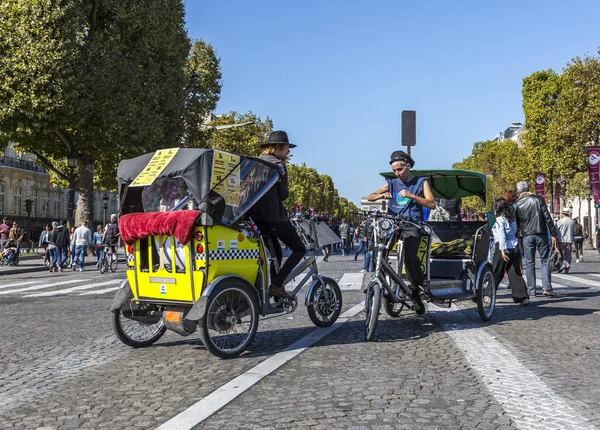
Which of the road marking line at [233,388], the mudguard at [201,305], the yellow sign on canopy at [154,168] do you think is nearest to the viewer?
the road marking line at [233,388]

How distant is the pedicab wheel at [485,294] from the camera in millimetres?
7547

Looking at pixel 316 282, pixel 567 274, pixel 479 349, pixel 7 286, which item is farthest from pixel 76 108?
pixel 479 349

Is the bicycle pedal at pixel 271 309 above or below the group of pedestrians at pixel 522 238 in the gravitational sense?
below

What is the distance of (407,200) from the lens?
7000 mm

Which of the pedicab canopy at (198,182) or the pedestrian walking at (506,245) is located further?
the pedestrian walking at (506,245)

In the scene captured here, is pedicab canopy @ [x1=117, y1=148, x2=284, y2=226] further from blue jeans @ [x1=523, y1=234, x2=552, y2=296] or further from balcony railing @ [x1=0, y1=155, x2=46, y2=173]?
balcony railing @ [x1=0, y1=155, x2=46, y2=173]

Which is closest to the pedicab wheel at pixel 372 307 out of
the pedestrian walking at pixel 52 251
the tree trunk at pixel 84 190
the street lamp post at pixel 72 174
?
the pedestrian walking at pixel 52 251

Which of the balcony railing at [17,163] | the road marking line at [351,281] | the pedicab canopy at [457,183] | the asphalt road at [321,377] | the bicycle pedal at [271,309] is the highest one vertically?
the balcony railing at [17,163]

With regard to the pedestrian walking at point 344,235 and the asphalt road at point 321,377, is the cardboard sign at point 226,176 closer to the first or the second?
the asphalt road at point 321,377

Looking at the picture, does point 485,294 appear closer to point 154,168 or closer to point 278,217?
point 278,217

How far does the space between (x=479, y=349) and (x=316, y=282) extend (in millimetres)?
1761

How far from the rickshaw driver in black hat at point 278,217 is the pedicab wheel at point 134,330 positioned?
113cm

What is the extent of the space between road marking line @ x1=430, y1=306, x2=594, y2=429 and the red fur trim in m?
2.34

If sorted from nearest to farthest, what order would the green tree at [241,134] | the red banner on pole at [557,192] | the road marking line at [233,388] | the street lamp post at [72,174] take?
1. the road marking line at [233,388]
2. the street lamp post at [72,174]
3. the red banner on pole at [557,192]
4. the green tree at [241,134]
